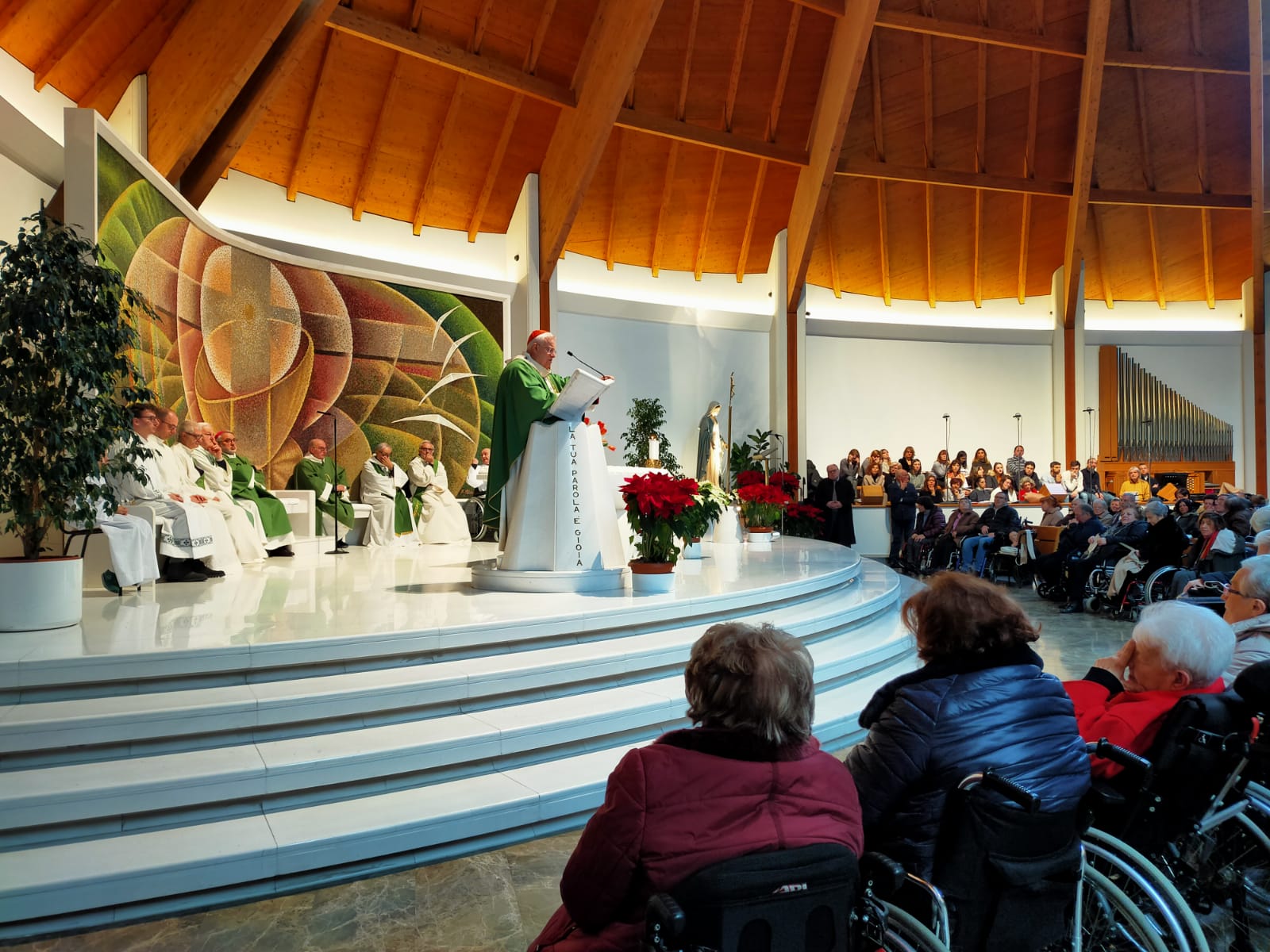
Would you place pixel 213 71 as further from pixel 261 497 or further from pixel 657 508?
pixel 657 508

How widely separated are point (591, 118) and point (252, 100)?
3752 mm

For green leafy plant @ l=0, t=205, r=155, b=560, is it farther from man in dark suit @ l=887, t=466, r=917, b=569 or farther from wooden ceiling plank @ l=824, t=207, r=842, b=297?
wooden ceiling plank @ l=824, t=207, r=842, b=297

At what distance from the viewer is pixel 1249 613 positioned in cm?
273

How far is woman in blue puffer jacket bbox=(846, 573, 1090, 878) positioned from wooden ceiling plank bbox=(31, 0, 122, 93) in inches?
311

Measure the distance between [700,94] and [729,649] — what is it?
39.7 feet

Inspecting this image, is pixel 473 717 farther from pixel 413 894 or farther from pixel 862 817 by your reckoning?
pixel 862 817

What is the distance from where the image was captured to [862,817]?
6.11 ft

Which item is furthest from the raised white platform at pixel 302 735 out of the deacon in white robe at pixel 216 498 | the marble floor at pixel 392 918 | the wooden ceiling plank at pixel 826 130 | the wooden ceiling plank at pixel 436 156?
the wooden ceiling plank at pixel 826 130

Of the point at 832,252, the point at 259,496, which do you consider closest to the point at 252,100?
the point at 259,496

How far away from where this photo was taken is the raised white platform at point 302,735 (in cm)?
265

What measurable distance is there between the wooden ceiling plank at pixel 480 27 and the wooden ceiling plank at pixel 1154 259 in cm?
1023

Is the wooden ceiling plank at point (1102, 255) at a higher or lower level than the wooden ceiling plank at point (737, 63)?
lower

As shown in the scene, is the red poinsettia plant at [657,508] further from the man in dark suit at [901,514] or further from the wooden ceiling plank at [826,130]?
the wooden ceiling plank at [826,130]

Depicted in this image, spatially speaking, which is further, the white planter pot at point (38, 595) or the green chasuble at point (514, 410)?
the green chasuble at point (514, 410)
